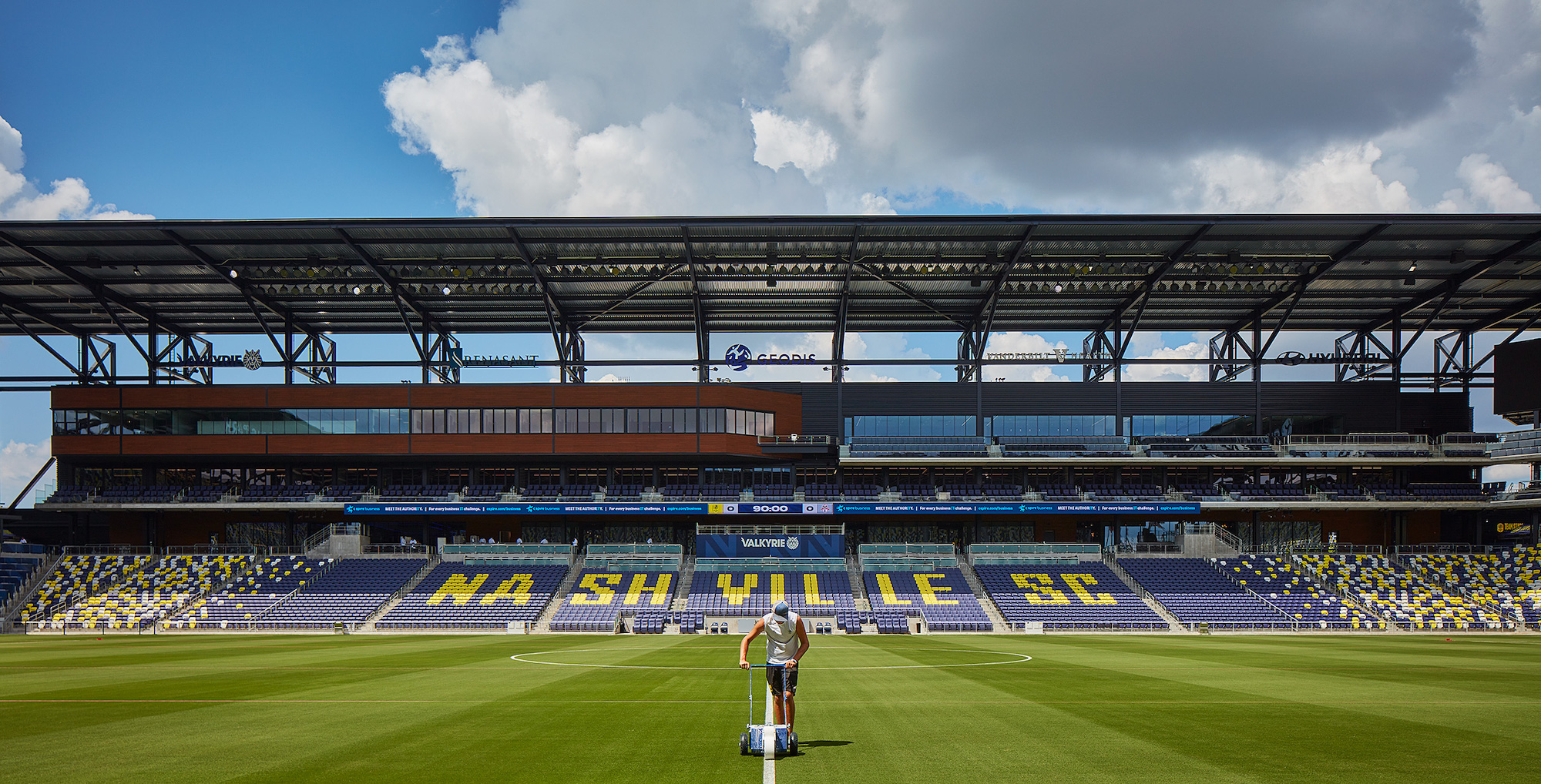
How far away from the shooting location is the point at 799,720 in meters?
14.3

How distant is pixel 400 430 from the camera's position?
65750 millimetres

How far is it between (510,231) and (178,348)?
3729 cm

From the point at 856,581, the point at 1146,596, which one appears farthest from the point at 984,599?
the point at 1146,596

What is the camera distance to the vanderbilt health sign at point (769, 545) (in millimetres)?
62094

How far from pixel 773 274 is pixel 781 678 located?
5298 centimetres

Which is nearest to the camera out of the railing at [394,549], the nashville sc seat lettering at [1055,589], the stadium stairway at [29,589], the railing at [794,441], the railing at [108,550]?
the nashville sc seat lettering at [1055,589]

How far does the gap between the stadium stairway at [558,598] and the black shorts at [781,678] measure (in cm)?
4115

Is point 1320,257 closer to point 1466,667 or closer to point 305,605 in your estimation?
point 1466,667

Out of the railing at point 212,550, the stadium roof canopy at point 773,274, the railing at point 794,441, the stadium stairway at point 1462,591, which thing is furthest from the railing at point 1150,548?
the railing at point 212,550

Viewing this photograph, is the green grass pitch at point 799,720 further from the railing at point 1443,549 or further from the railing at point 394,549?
the railing at point 1443,549

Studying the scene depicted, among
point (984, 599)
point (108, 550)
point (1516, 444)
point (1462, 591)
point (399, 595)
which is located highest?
point (1516, 444)

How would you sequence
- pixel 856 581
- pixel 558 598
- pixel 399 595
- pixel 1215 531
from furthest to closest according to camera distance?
1. pixel 1215 531
2. pixel 856 581
3. pixel 558 598
4. pixel 399 595

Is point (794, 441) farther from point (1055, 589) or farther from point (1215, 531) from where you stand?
point (1215, 531)

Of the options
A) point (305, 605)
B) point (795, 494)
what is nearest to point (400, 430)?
point (305, 605)
